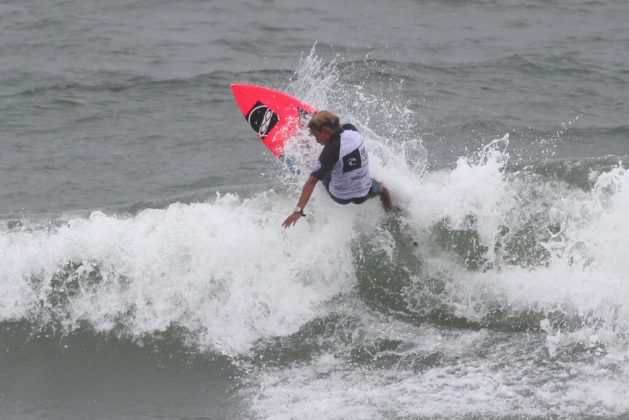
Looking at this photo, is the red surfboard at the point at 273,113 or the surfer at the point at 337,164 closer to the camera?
the surfer at the point at 337,164

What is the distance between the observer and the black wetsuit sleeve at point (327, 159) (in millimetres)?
Answer: 7230

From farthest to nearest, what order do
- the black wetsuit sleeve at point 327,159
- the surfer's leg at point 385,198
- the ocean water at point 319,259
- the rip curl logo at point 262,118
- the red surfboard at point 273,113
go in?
A: the rip curl logo at point 262,118, the red surfboard at point 273,113, the surfer's leg at point 385,198, the black wetsuit sleeve at point 327,159, the ocean water at point 319,259

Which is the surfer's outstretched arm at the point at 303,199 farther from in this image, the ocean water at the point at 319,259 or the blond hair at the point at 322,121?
the ocean water at the point at 319,259

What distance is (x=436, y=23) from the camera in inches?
600

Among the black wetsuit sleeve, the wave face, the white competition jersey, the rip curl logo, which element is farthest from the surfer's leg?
the rip curl logo

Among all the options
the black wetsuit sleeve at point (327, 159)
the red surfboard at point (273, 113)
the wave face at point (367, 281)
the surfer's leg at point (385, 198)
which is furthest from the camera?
the red surfboard at point (273, 113)

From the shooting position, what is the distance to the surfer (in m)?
7.21

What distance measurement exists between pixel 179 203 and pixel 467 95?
505 cm

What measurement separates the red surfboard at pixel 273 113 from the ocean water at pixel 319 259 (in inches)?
15.2

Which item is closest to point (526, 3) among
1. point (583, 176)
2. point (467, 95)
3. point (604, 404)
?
point (467, 95)

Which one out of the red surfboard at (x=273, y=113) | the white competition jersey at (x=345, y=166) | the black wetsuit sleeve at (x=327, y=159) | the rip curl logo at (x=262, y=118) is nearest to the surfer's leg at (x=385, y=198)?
the white competition jersey at (x=345, y=166)

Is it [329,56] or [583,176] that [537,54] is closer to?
[329,56]

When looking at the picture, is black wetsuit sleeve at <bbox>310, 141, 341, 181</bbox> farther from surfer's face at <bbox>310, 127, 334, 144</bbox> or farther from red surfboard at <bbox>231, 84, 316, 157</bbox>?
red surfboard at <bbox>231, 84, 316, 157</bbox>

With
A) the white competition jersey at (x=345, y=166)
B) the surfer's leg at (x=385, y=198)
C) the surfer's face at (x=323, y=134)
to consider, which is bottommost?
the surfer's leg at (x=385, y=198)
